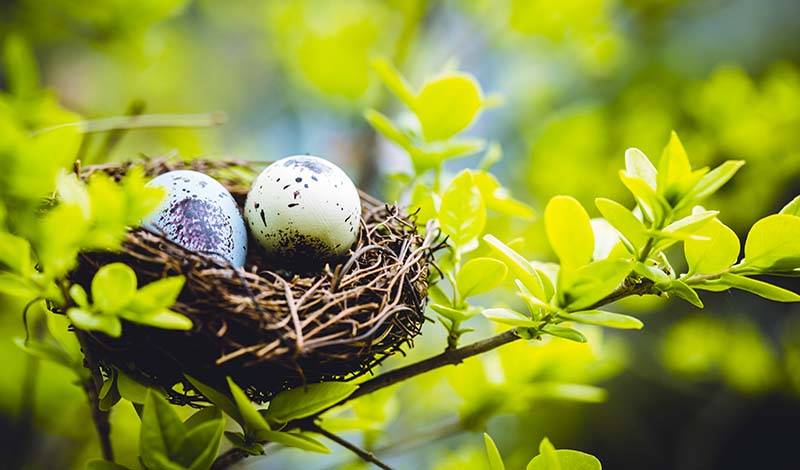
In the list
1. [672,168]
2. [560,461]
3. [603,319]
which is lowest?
[560,461]

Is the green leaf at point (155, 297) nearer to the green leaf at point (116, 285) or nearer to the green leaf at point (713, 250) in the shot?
the green leaf at point (116, 285)

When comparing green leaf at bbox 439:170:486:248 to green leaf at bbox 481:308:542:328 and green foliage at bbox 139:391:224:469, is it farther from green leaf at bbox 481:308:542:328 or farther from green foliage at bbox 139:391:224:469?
green foliage at bbox 139:391:224:469

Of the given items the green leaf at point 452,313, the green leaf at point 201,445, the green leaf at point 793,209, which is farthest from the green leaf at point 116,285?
the green leaf at point 793,209

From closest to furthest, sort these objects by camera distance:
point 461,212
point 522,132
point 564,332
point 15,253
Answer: point 15,253 → point 564,332 → point 461,212 → point 522,132

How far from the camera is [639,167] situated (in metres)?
0.47

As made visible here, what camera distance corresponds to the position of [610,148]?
141 centimetres

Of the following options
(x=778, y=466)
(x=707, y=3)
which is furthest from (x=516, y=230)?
(x=707, y=3)

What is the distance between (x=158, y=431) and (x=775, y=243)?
1.51 feet

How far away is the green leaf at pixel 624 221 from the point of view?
0.46m

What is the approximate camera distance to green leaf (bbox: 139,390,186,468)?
0.42m

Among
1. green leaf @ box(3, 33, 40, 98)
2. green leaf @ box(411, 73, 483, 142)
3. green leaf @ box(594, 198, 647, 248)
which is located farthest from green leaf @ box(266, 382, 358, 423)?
green leaf @ box(3, 33, 40, 98)

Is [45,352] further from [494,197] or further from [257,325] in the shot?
[494,197]

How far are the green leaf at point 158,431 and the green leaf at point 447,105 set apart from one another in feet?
1.35

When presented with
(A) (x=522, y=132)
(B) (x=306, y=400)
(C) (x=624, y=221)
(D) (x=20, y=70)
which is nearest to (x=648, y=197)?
(C) (x=624, y=221)
